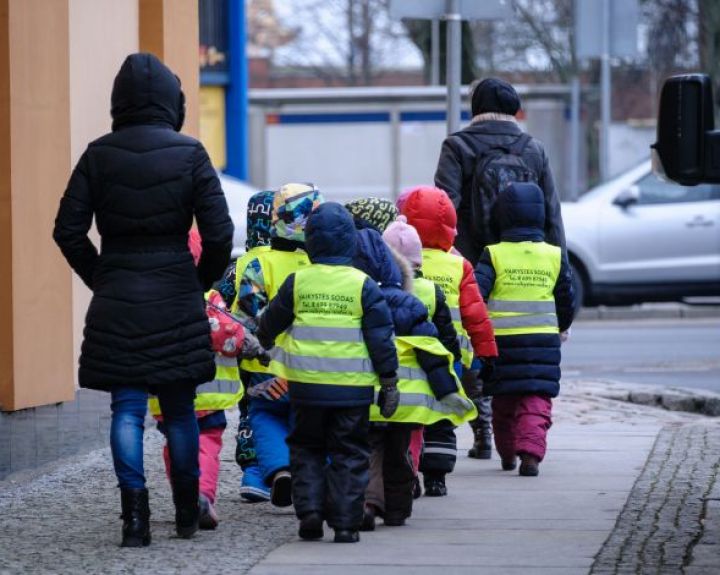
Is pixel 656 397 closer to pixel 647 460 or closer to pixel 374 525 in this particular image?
pixel 647 460

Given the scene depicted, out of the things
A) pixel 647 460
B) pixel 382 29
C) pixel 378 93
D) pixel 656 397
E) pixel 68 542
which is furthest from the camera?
pixel 382 29

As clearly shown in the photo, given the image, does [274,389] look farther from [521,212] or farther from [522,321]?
[521,212]

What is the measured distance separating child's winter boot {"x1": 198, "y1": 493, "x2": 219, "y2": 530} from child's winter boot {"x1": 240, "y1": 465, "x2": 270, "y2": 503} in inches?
27.8

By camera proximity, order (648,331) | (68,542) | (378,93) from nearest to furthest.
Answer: (68,542), (648,331), (378,93)

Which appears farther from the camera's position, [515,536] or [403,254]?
[403,254]

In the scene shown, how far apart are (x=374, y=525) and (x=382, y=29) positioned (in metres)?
42.9

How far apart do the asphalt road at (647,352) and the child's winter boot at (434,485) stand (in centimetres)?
580

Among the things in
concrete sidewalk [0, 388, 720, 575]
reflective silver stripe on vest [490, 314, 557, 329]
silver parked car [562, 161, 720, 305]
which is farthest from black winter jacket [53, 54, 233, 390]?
silver parked car [562, 161, 720, 305]

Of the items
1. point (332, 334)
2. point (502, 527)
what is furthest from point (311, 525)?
point (502, 527)

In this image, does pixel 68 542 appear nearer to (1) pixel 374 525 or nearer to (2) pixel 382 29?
(1) pixel 374 525

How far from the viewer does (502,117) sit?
32.3 feet

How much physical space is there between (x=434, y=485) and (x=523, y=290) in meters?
1.14

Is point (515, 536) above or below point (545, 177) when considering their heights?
below

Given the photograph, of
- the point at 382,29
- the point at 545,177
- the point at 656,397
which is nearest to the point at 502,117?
the point at 545,177
